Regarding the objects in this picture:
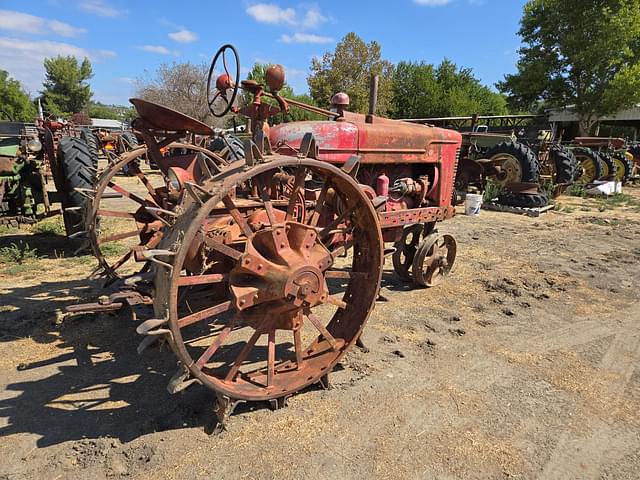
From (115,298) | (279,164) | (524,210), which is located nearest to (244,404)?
(115,298)

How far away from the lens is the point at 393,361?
10.5ft

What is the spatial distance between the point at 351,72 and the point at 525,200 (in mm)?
19203

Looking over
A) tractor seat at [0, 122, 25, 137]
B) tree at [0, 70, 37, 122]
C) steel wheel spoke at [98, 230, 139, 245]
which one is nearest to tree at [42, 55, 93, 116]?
tree at [0, 70, 37, 122]

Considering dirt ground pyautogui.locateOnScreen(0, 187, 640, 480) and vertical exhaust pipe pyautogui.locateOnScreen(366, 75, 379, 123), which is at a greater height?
vertical exhaust pipe pyautogui.locateOnScreen(366, 75, 379, 123)

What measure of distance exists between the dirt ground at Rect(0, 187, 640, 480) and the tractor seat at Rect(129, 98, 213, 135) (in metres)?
1.62

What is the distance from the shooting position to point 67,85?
4822 cm

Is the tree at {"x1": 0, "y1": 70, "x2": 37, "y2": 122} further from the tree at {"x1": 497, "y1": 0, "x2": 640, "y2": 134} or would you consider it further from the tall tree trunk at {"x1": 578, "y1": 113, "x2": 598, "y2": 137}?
the tall tree trunk at {"x1": 578, "y1": 113, "x2": 598, "y2": 137}

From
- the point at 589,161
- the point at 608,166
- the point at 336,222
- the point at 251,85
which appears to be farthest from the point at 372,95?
the point at 608,166

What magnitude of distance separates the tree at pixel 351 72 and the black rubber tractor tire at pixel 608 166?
14.7 m

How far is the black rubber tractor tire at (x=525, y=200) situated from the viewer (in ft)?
31.7

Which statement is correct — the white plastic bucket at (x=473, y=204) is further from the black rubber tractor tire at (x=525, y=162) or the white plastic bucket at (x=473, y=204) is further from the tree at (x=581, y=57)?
the tree at (x=581, y=57)

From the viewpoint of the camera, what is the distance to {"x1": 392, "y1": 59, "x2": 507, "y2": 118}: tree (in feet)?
115

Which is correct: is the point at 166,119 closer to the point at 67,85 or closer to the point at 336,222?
the point at 336,222

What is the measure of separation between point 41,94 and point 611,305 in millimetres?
57152
